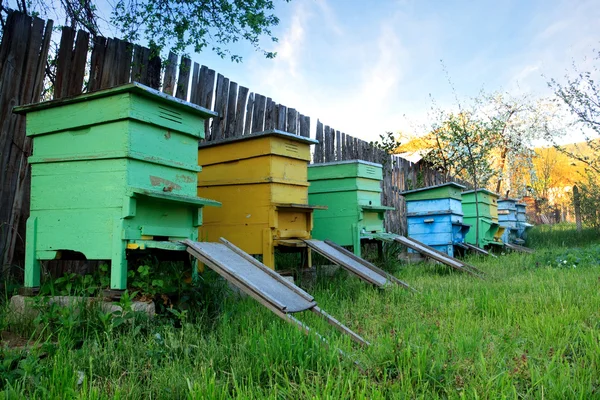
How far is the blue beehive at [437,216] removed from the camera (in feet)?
25.6

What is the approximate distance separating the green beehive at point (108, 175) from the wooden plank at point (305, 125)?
396 cm

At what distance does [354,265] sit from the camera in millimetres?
4785

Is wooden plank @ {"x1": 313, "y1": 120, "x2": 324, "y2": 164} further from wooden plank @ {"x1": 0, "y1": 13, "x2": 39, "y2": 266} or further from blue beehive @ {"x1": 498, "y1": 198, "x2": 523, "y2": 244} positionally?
blue beehive @ {"x1": 498, "y1": 198, "x2": 523, "y2": 244}

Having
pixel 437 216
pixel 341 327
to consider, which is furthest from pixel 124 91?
pixel 437 216

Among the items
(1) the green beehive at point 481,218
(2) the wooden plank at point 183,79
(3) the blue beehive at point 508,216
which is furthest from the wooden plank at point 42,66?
(3) the blue beehive at point 508,216

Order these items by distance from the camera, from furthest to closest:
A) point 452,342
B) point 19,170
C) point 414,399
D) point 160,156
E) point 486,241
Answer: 1. point 486,241
2. point 19,170
3. point 160,156
4. point 452,342
5. point 414,399

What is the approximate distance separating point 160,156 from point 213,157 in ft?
5.07

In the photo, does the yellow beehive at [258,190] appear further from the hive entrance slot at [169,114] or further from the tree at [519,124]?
the tree at [519,124]

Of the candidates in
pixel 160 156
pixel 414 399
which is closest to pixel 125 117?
pixel 160 156

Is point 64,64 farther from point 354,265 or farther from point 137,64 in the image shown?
point 354,265

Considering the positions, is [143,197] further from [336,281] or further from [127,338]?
[336,281]

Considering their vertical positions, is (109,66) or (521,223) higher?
(109,66)

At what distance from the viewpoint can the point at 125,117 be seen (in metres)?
3.22

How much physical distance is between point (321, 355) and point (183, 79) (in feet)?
13.9
